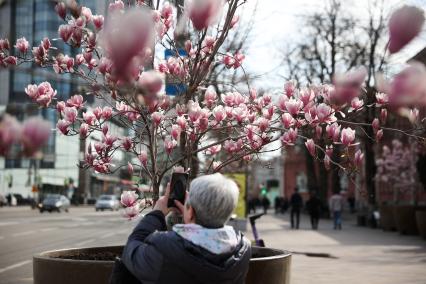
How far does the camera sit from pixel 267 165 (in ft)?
18.6

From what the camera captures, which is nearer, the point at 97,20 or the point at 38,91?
the point at 38,91

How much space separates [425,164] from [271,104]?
1639 cm

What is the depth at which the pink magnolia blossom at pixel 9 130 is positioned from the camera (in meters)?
1.37

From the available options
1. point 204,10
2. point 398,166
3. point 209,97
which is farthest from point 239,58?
point 398,166

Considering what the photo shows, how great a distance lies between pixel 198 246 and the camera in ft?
9.20

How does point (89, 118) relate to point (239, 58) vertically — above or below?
below

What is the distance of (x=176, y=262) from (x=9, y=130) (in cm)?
151

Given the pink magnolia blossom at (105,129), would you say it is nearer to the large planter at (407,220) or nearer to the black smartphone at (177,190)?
the black smartphone at (177,190)

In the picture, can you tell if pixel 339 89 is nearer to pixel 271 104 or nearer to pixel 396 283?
pixel 271 104

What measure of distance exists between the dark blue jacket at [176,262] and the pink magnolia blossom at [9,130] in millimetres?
1478

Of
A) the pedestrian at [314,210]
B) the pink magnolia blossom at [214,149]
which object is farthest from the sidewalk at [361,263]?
the pedestrian at [314,210]

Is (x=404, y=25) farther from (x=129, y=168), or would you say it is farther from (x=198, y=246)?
(x=129, y=168)

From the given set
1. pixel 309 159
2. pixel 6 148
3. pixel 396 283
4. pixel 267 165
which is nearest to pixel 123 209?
pixel 267 165

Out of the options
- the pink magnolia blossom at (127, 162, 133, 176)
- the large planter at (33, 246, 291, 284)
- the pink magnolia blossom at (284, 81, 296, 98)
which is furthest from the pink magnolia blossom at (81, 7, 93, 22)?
the large planter at (33, 246, 291, 284)
